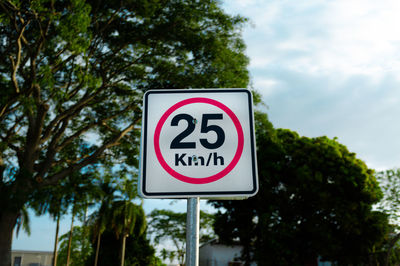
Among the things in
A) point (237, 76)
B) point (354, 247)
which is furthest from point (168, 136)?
Result: point (354, 247)

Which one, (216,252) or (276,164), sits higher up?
Result: (276,164)

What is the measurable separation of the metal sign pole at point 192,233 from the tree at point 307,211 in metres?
18.4

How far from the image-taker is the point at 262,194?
22.2m

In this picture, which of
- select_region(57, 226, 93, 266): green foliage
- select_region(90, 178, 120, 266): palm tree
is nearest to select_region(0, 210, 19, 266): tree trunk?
select_region(90, 178, 120, 266): palm tree

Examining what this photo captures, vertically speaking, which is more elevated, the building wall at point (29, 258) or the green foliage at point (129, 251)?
the green foliage at point (129, 251)

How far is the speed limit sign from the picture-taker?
1.79 metres

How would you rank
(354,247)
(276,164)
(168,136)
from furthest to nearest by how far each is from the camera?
(276,164)
(354,247)
(168,136)

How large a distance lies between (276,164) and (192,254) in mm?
21798

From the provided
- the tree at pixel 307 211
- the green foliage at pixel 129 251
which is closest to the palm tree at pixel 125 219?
the green foliage at pixel 129 251

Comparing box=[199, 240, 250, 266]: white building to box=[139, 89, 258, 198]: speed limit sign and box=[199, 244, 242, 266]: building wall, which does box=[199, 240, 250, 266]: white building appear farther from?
box=[139, 89, 258, 198]: speed limit sign

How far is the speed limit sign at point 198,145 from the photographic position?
1.79 m

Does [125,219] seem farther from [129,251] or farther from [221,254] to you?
[221,254]

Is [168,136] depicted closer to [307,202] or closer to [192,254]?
[192,254]

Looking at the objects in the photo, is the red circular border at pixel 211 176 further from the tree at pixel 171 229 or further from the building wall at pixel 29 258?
the building wall at pixel 29 258
